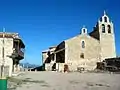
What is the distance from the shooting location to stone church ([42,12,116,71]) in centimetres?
5091

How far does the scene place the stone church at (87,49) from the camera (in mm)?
50906

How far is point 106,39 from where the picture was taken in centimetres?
5444

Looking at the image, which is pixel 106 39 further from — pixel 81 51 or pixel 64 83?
pixel 64 83

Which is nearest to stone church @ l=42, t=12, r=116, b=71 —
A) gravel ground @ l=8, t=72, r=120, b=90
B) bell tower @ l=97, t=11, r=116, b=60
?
bell tower @ l=97, t=11, r=116, b=60

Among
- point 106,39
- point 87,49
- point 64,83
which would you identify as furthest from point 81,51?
point 64,83

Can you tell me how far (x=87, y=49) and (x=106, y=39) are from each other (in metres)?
5.41

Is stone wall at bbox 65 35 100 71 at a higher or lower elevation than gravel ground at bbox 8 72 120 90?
higher

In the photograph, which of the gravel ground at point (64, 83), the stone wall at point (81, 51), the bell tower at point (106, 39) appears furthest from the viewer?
the bell tower at point (106, 39)

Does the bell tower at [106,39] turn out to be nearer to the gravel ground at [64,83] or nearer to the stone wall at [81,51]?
the stone wall at [81,51]

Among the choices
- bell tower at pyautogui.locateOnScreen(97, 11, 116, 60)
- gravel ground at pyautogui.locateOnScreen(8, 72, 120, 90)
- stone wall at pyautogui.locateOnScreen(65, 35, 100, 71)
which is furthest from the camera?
bell tower at pyautogui.locateOnScreen(97, 11, 116, 60)

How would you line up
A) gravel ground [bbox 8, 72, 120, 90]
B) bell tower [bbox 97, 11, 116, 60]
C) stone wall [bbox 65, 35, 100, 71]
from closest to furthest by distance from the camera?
gravel ground [bbox 8, 72, 120, 90]
stone wall [bbox 65, 35, 100, 71]
bell tower [bbox 97, 11, 116, 60]

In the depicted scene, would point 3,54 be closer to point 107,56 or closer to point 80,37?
point 80,37

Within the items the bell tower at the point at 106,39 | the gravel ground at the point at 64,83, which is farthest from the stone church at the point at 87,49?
the gravel ground at the point at 64,83

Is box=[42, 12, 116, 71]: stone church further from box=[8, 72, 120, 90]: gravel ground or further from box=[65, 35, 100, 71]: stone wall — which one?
box=[8, 72, 120, 90]: gravel ground
